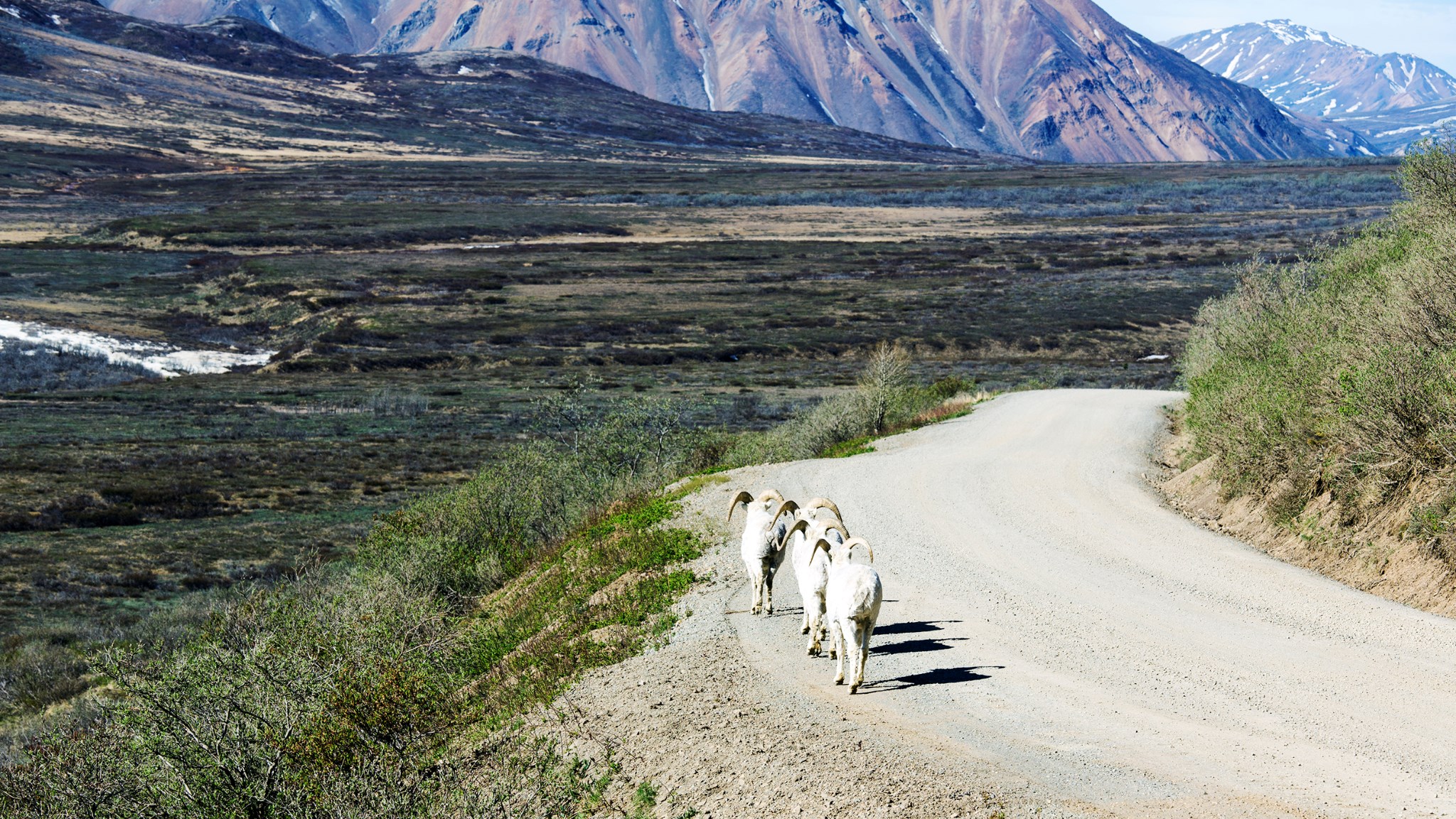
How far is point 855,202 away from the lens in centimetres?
16188

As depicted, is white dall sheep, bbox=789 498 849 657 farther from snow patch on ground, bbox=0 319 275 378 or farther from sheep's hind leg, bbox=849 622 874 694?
snow patch on ground, bbox=0 319 275 378

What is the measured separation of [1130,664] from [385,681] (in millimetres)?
6964

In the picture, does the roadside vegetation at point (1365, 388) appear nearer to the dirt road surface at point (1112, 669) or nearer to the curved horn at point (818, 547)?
the dirt road surface at point (1112, 669)

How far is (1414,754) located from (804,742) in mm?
4533

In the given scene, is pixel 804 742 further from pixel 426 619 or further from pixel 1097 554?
pixel 1097 554

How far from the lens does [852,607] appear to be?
399 inches

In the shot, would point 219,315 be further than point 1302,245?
No

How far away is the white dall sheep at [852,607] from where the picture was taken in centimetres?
1006

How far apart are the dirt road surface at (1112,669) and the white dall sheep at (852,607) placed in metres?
0.29

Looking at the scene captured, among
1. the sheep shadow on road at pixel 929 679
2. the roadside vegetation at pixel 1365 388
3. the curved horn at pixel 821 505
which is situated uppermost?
the roadside vegetation at pixel 1365 388

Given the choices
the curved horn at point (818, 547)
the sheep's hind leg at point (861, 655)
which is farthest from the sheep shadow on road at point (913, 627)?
the sheep's hind leg at point (861, 655)

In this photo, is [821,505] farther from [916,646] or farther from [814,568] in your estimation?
[916,646]

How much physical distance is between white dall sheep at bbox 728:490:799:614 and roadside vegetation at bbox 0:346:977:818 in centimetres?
111

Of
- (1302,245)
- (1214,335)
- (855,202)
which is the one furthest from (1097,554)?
(855,202)
